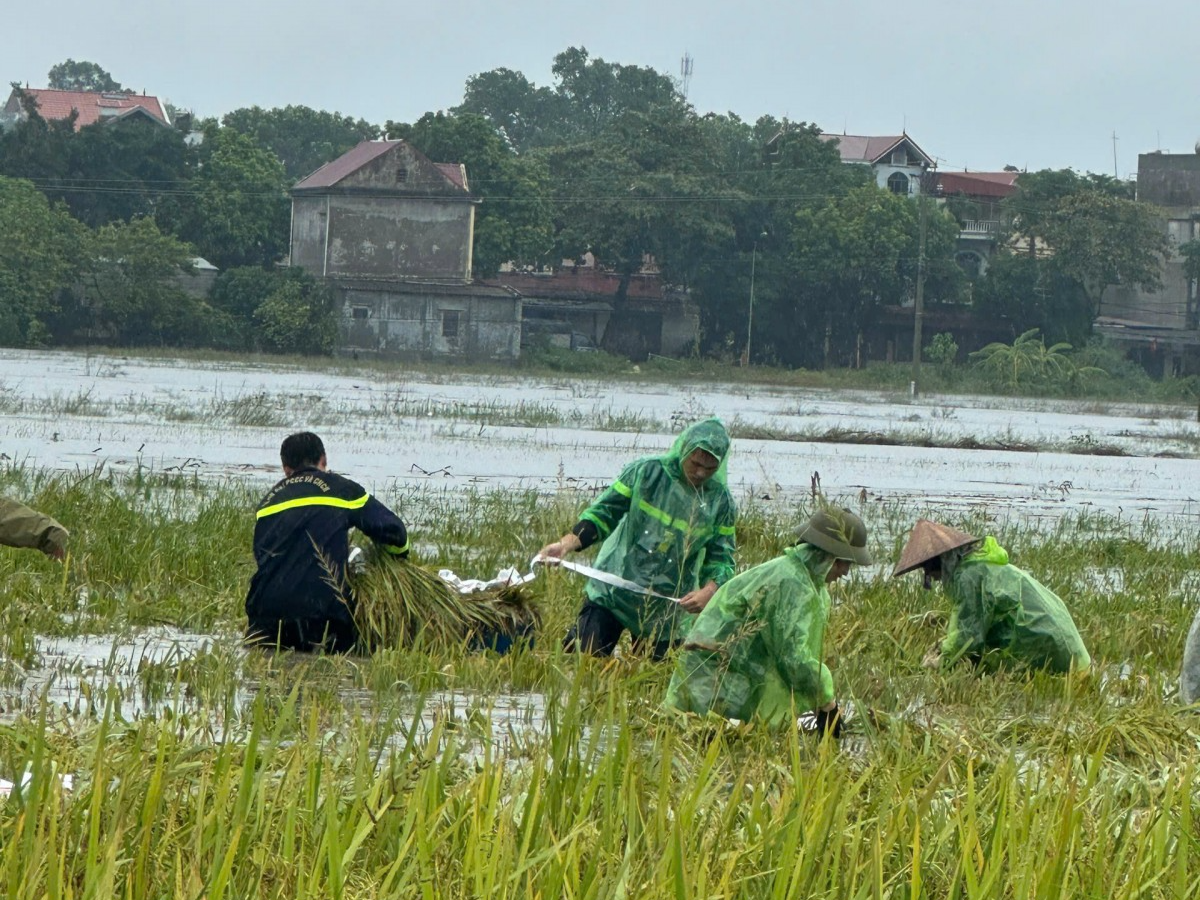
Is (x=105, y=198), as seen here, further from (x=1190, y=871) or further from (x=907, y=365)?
(x=1190, y=871)

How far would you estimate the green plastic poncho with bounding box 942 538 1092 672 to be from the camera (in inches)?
287

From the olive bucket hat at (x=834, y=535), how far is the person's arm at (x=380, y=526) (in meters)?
2.25

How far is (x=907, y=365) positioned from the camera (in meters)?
56.1

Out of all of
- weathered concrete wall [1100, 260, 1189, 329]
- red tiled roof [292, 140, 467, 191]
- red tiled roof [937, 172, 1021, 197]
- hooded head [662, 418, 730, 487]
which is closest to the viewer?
hooded head [662, 418, 730, 487]

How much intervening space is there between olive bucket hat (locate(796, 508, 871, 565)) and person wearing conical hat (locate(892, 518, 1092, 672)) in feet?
5.19

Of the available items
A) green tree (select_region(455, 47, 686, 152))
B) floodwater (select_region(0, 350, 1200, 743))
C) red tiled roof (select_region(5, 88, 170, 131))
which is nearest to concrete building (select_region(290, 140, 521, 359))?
floodwater (select_region(0, 350, 1200, 743))

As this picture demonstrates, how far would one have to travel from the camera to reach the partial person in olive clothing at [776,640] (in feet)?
18.6

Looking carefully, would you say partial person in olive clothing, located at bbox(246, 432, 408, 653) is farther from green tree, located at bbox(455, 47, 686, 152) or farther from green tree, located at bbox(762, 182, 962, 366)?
green tree, located at bbox(455, 47, 686, 152)

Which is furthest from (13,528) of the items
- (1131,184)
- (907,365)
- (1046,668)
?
(1131,184)

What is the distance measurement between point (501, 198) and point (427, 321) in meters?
5.37

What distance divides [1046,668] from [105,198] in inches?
2095

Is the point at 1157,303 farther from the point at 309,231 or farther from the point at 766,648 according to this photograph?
the point at 766,648

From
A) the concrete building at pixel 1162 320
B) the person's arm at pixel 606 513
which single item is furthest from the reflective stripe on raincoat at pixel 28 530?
the concrete building at pixel 1162 320

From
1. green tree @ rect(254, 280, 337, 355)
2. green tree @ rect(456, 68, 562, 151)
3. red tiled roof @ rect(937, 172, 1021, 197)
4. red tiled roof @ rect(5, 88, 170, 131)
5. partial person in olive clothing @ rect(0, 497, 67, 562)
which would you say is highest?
green tree @ rect(456, 68, 562, 151)
